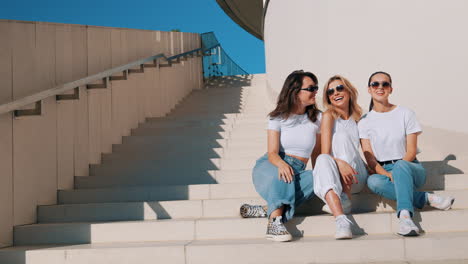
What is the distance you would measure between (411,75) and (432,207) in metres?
1.80

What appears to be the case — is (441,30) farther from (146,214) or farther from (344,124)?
(146,214)

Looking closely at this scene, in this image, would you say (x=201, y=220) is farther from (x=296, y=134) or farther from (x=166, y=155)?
(x=166, y=155)

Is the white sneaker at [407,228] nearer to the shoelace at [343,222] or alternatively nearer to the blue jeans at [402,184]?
the blue jeans at [402,184]

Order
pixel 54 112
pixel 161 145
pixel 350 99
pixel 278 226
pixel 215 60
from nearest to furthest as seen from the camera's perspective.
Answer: pixel 278 226 → pixel 350 99 → pixel 54 112 → pixel 161 145 → pixel 215 60

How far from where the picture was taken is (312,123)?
10.6ft

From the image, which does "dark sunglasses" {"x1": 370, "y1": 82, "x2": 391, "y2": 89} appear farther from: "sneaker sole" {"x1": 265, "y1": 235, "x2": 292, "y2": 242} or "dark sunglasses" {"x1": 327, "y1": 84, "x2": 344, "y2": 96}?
"sneaker sole" {"x1": 265, "y1": 235, "x2": 292, "y2": 242}

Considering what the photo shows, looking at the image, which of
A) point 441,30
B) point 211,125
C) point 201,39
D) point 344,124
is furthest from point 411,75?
point 201,39

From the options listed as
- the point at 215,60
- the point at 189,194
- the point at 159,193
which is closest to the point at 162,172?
the point at 159,193

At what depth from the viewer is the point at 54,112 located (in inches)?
155

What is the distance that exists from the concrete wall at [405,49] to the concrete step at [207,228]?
154 cm

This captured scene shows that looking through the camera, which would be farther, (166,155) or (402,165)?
(166,155)

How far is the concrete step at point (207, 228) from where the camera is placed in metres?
2.94

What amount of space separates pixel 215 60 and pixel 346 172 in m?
9.65

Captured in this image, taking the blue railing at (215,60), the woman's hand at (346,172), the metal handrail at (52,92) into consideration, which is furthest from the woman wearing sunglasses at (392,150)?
the blue railing at (215,60)
